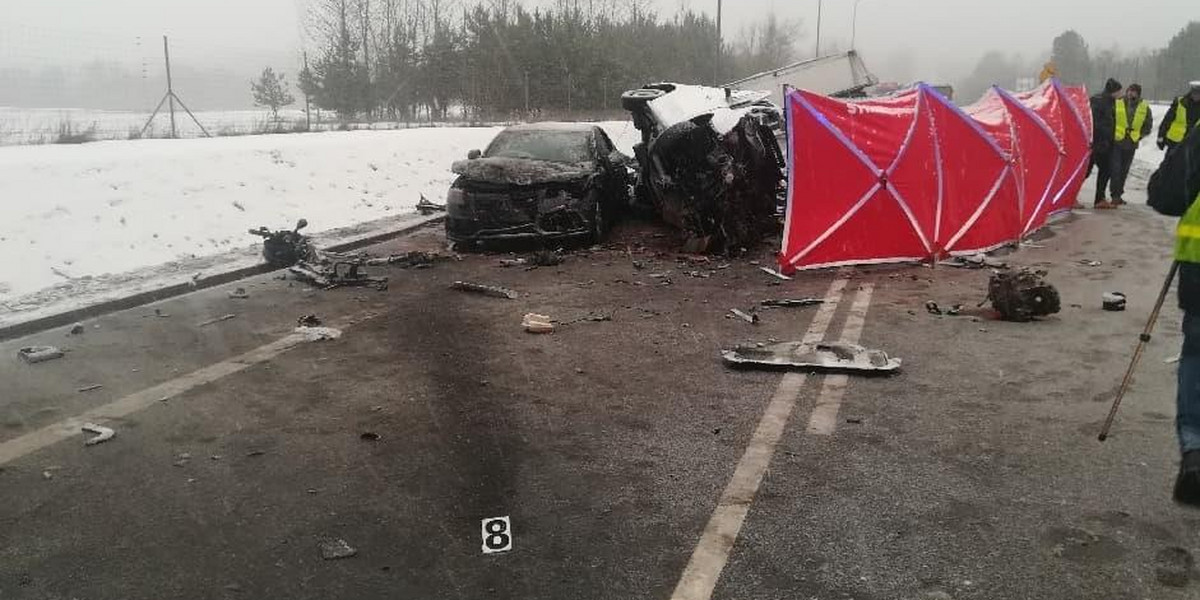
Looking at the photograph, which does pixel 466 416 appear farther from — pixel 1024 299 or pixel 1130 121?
pixel 1130 121

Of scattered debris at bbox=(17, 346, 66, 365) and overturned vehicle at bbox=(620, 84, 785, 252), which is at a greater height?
overturned vehicle at bbox=(620, 84, 785, 252)

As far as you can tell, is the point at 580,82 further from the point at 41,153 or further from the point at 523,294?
the point at 523,294

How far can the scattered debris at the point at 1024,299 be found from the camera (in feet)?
22.7

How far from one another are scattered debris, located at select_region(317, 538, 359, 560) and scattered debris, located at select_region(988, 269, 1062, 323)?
231 inches

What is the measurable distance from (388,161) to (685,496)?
1378cm

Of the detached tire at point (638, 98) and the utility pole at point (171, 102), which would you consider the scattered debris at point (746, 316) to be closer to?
the detached tire at point (638, 98)

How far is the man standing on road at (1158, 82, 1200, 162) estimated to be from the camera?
1132 centimetres

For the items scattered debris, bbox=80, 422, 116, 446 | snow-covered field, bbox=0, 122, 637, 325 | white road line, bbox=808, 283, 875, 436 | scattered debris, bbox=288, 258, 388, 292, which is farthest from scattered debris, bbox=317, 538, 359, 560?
scattered debris, bbox=288, 258, 388, 292

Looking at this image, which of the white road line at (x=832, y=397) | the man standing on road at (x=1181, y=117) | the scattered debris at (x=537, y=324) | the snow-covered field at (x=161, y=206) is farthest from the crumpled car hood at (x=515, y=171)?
the man standing on road at (x=1181, y=117)

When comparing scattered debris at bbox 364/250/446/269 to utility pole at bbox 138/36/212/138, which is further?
utility pole at bbox 138/36/212/138

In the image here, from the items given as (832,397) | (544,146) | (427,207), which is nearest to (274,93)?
(427,207)

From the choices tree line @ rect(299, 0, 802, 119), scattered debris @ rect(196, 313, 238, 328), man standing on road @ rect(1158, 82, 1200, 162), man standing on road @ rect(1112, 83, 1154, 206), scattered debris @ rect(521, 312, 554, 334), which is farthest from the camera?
tree line @ rect(299, 0, 802, 119)

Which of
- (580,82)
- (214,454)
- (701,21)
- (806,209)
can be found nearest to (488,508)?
(214,454)

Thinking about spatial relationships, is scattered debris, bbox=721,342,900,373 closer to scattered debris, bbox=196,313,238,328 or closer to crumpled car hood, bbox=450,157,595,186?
scattered debris, bbox=196,313,238,328
